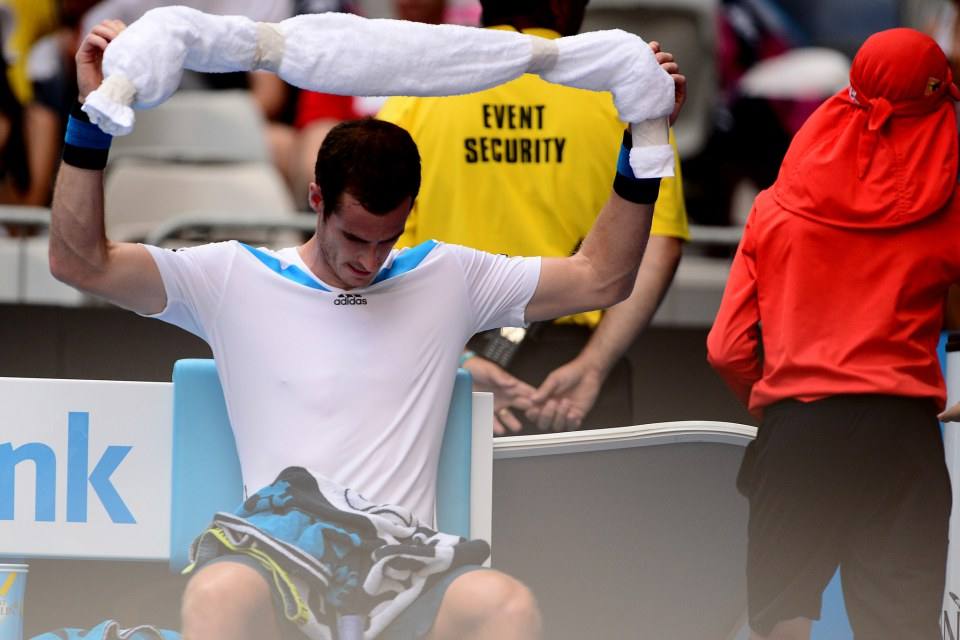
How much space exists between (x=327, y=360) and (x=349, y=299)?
0.12 m

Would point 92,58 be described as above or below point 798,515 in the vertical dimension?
above

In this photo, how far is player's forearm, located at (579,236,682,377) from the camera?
3.34m

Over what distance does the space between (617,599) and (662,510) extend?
20 cm

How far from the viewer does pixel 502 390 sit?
336cm

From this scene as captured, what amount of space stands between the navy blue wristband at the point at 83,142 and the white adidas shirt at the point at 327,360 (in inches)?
9.6

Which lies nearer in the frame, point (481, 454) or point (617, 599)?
point (481, 454)

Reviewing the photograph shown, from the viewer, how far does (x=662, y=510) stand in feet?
10.5

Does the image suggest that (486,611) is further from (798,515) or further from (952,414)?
(952,414)

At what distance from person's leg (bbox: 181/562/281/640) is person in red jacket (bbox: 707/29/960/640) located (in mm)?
1006

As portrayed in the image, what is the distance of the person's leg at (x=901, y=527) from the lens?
113 inches

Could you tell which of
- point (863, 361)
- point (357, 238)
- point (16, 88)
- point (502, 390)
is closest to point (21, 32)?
point (16, 88)

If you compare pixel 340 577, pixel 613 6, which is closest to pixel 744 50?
pixel 613 6

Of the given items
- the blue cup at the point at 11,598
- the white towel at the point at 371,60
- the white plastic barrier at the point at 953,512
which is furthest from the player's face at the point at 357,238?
the white plastic barrier at the point at 953,512

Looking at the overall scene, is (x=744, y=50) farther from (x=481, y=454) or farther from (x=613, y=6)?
(x=481, y=454)
